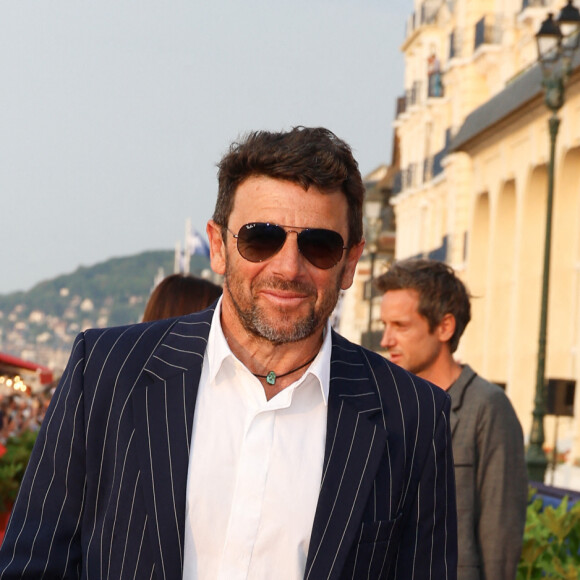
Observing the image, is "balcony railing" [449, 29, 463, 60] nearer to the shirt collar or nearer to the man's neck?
the man's neck

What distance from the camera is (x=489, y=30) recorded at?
134ft

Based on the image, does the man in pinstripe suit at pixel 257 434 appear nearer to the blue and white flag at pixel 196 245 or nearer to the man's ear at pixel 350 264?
the man's ear at pixel 350 264

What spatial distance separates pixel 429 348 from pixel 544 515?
1.98 metres

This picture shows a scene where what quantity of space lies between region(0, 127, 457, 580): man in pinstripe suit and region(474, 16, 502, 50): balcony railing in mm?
37803

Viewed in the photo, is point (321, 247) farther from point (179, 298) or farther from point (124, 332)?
point (179, 298)

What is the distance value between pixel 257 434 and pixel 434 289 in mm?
2655

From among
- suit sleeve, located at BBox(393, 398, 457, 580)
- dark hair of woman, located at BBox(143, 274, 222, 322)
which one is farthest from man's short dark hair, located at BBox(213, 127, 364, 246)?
dark hair of woman, located at BBox(143, 274, 222, 322)

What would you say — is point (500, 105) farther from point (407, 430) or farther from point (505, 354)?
point (407, 430)

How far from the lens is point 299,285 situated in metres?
3.62

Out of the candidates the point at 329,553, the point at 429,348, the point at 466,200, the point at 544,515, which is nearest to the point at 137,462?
the point at 329,553

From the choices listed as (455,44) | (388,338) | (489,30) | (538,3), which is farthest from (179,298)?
(455,44)

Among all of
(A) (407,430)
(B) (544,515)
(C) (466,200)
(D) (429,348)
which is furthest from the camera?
(C) (466,200)

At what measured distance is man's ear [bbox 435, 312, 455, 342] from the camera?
605 cm

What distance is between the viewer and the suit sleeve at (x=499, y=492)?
5.54m
